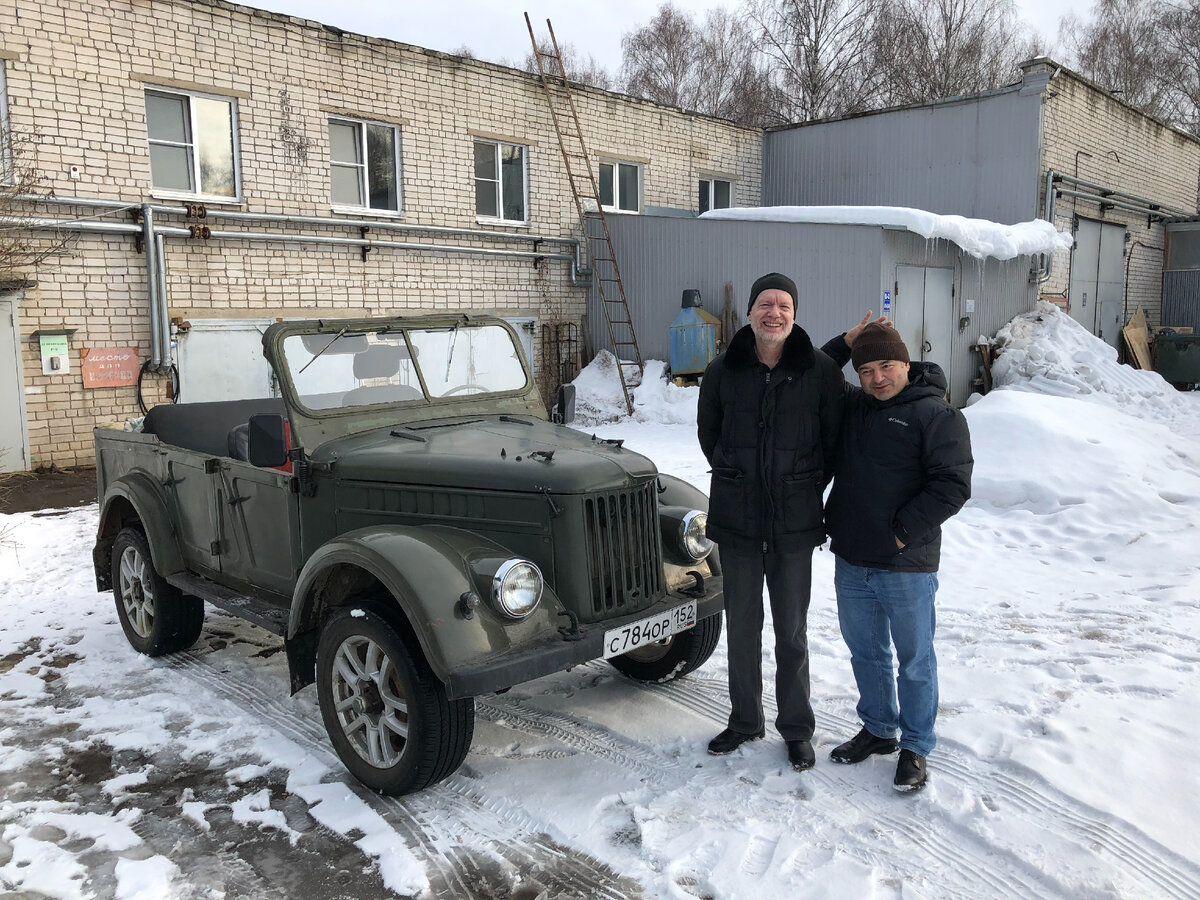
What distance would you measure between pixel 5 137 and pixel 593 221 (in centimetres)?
885

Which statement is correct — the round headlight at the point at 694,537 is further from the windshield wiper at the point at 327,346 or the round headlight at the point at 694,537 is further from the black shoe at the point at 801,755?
the windshield wiper at the point at 327,346

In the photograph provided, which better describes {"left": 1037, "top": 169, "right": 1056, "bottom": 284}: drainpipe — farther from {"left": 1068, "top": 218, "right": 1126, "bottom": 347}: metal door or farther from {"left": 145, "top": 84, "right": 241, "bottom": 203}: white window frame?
{"left": 145, "top": 84, "right": 241, "bottom": 203}: white window frame

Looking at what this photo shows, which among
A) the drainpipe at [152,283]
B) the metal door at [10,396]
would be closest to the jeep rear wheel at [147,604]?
the metal door at [10,396]

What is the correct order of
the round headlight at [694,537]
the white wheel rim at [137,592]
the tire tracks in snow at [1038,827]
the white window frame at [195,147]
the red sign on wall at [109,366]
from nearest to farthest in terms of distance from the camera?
the tire tracks in snow at [1038,827] < the round headlight at [694,537] < the white wheel rim at [137,592] < the red sign on wall at [109,366] < the white window frame at [195,147]

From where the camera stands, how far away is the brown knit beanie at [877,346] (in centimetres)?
331

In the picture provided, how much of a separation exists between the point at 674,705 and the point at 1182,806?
77.2 inches

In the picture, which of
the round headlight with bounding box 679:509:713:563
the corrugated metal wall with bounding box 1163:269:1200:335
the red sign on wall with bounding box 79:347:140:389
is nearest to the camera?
the round headlight with bounding box 679:509:713:563

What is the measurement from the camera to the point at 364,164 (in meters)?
13.0

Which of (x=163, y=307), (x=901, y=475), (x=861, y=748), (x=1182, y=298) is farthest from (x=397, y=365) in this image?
(x=1182, y=298)

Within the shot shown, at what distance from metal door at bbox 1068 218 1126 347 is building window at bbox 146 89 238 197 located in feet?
45.8

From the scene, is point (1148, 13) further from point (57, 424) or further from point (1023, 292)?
point (57, 424)

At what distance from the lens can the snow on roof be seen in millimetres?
12117

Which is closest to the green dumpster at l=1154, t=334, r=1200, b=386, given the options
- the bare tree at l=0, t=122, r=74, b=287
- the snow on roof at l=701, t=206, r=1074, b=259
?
the snow on roof at l=701, t=206, r=1074, b=259

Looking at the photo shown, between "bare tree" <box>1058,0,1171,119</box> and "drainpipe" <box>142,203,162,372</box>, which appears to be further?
"bare tree" <box>1058,0,1171,119</box>
